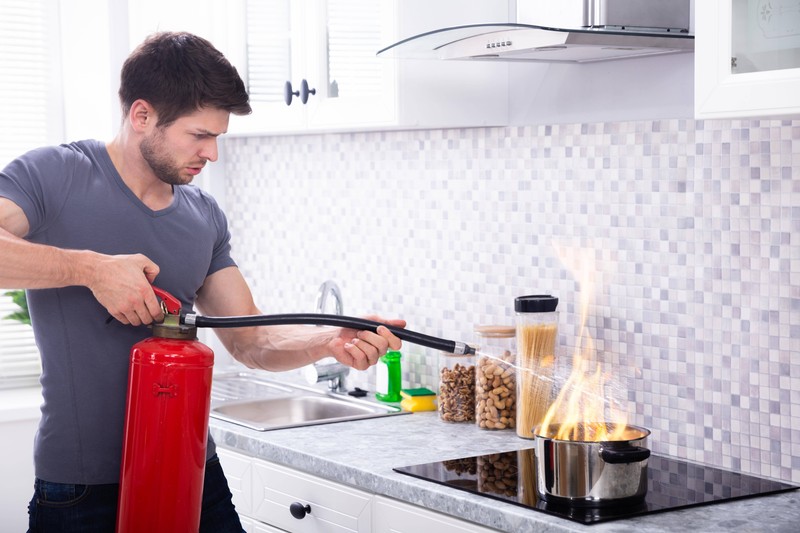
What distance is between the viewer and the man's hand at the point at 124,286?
1.95 metres

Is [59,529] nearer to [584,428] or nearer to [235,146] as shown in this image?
[584,428]

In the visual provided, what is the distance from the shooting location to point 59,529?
2098mm

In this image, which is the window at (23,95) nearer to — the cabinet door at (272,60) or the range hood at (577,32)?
the cabinet door at (272,60)

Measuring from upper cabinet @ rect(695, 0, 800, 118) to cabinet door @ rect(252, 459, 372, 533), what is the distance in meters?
1.11

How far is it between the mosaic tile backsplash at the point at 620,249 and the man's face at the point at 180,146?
877 millimetres

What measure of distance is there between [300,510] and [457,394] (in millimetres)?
511

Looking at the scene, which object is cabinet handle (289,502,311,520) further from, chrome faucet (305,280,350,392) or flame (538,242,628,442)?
chrome faucet (305,280,350,392)

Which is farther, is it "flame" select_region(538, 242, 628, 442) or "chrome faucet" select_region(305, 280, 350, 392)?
"chrome faucet" select_region(305, 280, 350, 392)

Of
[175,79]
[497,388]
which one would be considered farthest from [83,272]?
[497,388]

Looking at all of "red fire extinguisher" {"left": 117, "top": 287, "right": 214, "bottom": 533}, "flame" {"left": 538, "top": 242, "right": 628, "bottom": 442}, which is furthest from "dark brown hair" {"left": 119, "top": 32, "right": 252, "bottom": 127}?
"flame" {"left": 538, "top": 242, "right": 628, "bottom": 442}

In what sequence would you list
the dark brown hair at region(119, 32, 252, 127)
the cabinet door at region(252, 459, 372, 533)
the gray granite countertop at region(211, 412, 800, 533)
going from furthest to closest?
the cabinet door at region(252, 459, 372, 533)
the dark brown hair at region(119, 32, 252, 127)
the gray granite countertop at region(211, 412, 800, 533)

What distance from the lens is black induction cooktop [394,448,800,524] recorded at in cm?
199

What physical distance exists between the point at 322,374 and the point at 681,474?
1238 millimetres

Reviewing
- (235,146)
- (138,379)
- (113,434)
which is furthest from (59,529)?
(235,146)
